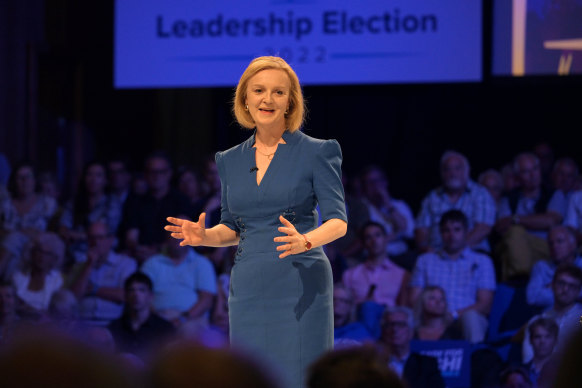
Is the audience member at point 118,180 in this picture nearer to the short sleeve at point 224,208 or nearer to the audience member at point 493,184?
the audience member at point 493,184

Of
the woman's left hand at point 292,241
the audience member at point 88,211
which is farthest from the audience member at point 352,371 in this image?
the audience member at point 88,211

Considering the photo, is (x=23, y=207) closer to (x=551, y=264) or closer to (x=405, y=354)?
(x=405, y=354)

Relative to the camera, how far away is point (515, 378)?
465 centimetres

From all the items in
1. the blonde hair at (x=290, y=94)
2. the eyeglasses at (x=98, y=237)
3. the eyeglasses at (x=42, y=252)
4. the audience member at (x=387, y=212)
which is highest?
the blonde hair at (x=290, y=94)

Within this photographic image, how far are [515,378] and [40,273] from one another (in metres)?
3.37

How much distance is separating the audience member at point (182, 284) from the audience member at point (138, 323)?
1.09 ft

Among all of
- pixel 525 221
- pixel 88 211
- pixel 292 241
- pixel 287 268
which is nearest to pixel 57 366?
pixel 292 241

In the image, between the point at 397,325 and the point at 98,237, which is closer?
the point at 397,325

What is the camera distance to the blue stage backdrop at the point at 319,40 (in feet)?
22.6

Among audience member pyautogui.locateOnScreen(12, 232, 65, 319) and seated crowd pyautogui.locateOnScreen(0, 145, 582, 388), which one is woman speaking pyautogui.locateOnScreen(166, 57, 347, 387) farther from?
audience member pyautogui.locateOnScreen(12, 232, 65, 319)

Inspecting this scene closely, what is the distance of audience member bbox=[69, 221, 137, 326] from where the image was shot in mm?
5895

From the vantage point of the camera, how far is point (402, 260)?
614 centimetres

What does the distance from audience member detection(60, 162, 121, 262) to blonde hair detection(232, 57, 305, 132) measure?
4.18 meters

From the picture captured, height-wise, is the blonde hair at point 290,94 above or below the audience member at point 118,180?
above
